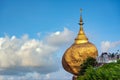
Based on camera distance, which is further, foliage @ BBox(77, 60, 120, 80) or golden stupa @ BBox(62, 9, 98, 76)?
golden stupa @ BBox(62, 9, 98, 76)

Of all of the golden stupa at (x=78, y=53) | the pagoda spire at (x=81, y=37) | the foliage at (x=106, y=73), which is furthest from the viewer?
the pagoda spire at (x=81, y=37)

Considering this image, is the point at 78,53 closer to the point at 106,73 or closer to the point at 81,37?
the point at 81,37

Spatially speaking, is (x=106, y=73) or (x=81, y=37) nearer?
(x=106, y=73)

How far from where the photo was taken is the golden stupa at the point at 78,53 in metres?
76.9

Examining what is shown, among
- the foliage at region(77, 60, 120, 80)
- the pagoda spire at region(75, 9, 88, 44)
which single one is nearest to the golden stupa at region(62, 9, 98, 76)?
the pagoda spire at region(75, 9, 88, 44)

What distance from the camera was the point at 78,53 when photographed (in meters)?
77.1

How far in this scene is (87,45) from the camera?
7750cm

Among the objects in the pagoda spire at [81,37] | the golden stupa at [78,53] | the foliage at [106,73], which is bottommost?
the foliage at [106,73]

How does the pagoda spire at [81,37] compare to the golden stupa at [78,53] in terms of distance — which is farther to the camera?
the pagoda spire at [81,37]

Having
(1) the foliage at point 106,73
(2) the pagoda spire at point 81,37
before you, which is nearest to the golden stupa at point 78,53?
(2) the pagoda spire at point 81,37

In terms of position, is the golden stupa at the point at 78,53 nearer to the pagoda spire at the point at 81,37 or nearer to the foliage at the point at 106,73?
the pagoda spire at the point at 81,37

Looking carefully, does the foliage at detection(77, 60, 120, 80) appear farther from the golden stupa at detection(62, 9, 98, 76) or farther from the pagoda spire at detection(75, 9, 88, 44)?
the pagoda spire at detection(75, 9, 88, 44)

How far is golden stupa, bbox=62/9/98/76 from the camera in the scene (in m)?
76.9

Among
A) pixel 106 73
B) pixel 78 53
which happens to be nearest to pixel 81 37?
pixel 78 53
